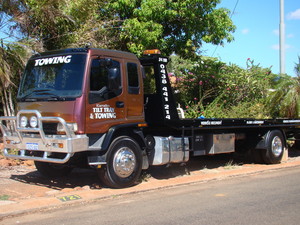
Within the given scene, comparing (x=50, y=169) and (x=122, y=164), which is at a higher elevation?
(x=122, y=164)

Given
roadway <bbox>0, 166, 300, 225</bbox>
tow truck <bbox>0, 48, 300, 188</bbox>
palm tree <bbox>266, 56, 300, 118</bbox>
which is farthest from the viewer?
palm tree <bbox>266, 56, 300, 118</bbox>

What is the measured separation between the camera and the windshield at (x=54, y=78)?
6.71 metres

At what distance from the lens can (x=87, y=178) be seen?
28.1ft

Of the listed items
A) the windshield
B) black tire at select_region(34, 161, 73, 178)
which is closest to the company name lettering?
the windshield

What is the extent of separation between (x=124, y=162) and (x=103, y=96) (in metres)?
1.38

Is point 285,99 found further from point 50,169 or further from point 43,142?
point 43,142

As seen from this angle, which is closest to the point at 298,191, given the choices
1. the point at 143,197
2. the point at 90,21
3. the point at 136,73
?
the point at 143,197

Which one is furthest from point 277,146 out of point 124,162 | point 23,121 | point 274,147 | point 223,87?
point 23,121

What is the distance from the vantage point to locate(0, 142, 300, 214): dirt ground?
6969mm

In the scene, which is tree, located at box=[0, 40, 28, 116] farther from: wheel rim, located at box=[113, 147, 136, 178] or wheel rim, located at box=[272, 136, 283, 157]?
wheel rim, located at box=[272, 136, 283, 157]

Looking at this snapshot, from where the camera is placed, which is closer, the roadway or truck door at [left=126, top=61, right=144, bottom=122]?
the roadway

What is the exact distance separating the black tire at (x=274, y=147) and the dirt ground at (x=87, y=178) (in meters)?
0.27

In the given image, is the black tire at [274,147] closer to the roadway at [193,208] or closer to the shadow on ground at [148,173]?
the shadow on ground at [148,173]

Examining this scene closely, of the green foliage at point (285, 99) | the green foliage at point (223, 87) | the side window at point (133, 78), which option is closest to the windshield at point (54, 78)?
the side window at point (133, 78)
